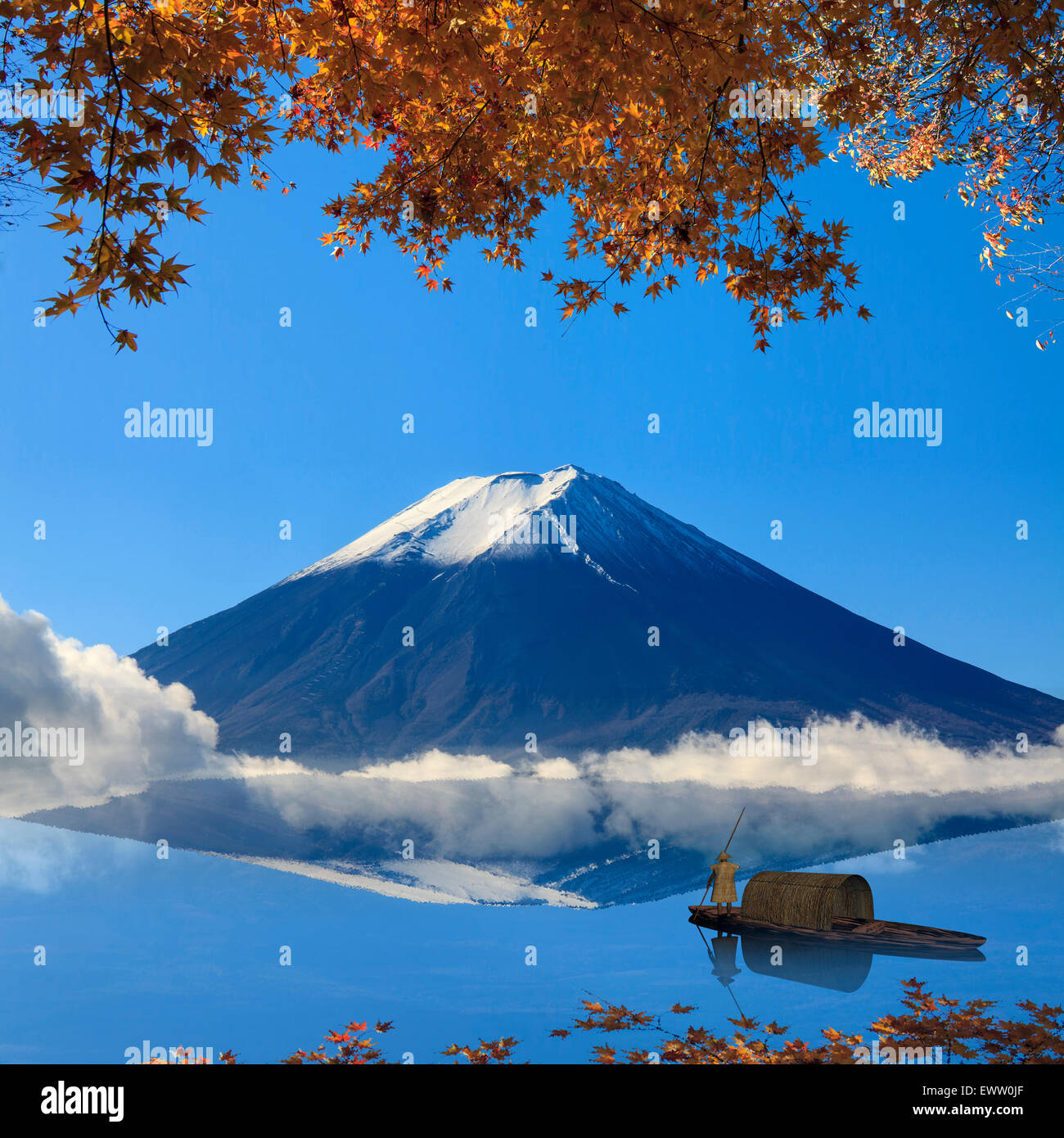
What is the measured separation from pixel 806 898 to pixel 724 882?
1073 mm

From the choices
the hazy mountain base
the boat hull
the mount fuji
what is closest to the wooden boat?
the boat hull

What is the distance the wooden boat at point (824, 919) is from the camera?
9953 millimetres

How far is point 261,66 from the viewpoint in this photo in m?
4.79

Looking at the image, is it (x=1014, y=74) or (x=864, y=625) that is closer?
(x=1014, y=74)

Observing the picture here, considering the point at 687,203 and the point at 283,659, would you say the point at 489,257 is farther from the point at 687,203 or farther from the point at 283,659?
the point at 283,659

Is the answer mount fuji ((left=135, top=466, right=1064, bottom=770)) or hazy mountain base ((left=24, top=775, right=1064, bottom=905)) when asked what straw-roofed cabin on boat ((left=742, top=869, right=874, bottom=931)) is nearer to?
hazy mountain base ((left=24, top=775, right=1064, bottom=905))

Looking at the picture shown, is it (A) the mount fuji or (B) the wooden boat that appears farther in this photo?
(A) the mount fuji

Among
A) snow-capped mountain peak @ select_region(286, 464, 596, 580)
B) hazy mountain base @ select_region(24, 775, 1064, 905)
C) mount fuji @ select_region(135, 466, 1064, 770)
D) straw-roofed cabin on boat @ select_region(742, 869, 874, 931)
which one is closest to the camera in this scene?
straw-roofed cabin on boat @ select_region(742, 869, 874, 931)

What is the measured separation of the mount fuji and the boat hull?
23.7 meters

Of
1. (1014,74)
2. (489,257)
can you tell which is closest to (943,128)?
(1014,74)

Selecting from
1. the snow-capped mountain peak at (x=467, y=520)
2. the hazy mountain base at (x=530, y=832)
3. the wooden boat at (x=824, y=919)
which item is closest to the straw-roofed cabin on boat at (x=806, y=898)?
the wooden boat at (x=824, y=919)

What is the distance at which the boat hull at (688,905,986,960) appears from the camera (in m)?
9.79
